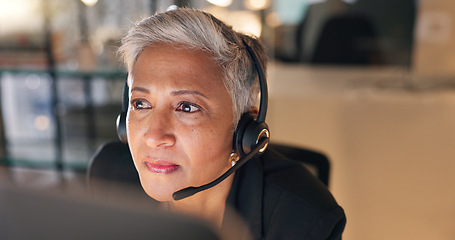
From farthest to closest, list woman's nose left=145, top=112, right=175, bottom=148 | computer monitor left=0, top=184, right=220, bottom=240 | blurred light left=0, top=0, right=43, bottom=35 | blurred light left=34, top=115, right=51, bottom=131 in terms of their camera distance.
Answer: blurred light left=34, top=115, right=51, bottom=131, blurred light left=0, top=0, right=43, bottom=35, woman's nose left=145, top=112, right=175, bottom=148, computer monitor left=0, top=184, right=220, bottom=240

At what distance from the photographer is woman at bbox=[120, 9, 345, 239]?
2.32 ft

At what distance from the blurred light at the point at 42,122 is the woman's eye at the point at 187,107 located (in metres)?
1.75

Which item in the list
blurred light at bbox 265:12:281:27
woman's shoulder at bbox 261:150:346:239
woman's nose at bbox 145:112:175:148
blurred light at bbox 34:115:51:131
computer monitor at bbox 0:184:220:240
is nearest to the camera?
computer monitor at bbox 0:184:220:240

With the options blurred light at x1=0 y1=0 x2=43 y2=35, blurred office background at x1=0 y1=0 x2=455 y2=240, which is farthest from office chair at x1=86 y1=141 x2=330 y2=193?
blurred light at x1=0 y1=0 x2=43 y2=35

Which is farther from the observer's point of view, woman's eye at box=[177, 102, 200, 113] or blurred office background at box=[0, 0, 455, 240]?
blurred office background at box=[0, 0, 455, 240]

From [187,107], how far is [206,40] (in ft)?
0.41

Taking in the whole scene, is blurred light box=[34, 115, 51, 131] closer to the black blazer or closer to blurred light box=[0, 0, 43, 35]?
blurred light box=[0, 0, 43, 35]

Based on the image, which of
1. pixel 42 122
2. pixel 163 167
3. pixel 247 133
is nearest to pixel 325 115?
pixel 247 133

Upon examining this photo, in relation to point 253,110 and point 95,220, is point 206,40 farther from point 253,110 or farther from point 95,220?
point 95,220

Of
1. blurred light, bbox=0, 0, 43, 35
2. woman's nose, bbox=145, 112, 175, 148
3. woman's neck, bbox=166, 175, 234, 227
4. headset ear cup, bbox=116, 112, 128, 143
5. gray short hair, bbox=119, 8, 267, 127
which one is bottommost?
woman's neck, bbox=166, 175, 234, 227

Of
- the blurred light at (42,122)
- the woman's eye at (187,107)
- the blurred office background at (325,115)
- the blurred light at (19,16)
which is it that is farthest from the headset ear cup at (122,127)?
the blurred light at (42,122)

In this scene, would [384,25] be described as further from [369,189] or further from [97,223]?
[97,223]

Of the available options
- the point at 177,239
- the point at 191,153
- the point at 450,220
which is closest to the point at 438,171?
the point at 450,220

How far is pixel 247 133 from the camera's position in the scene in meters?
0.76
